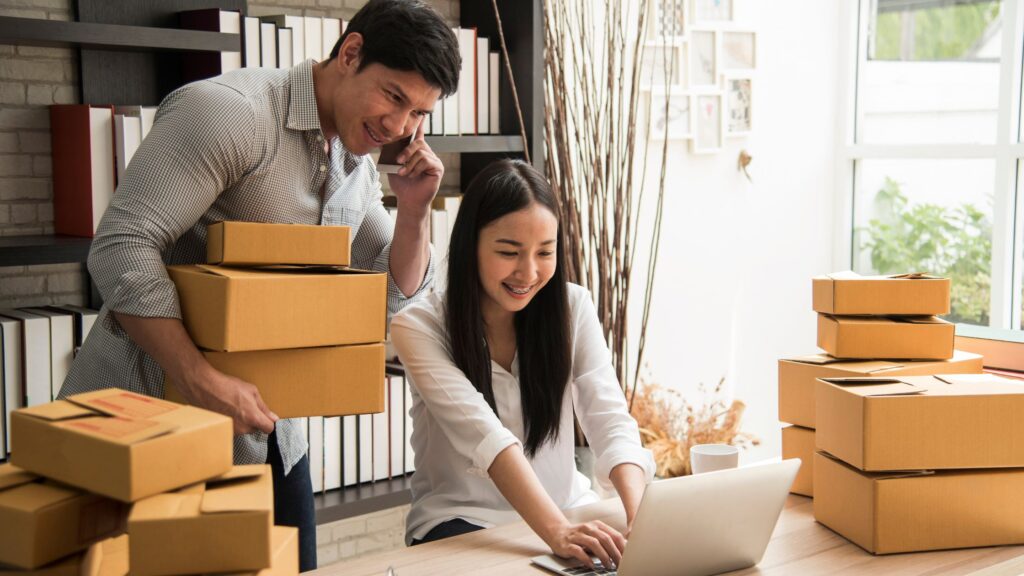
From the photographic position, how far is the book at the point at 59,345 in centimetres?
229

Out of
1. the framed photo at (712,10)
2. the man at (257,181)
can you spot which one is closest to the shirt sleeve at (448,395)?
the man at (257,181)

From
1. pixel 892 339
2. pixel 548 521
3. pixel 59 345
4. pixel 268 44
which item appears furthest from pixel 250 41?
pixel 892 339

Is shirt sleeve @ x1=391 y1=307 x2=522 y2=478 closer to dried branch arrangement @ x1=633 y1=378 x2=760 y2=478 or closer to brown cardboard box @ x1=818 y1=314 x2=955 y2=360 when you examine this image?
brown cardboard box @ x1=818 y1=314 x2=955 y2=360

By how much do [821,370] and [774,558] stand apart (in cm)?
46

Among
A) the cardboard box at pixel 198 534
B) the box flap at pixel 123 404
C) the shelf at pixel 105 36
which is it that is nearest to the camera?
the cardboard box at pixel 198 534

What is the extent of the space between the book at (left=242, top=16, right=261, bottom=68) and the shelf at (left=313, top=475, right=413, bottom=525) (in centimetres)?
108

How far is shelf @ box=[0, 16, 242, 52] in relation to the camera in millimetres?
2072

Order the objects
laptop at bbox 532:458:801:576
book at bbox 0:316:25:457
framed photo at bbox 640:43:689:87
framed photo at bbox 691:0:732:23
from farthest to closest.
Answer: framed photo at bbox 691:0:732:23, framed photo at bbox 640:43:689:87, book at bbox 0:316:25:457, laptop at bbox 532:458:801:576

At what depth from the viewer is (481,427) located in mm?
1786

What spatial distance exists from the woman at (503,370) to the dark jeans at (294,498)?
19 centimetres

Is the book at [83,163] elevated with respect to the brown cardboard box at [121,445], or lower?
elevated

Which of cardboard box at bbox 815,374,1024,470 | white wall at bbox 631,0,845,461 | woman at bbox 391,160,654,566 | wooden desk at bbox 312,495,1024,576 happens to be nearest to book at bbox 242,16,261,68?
woman at bbox 391,160,654,566

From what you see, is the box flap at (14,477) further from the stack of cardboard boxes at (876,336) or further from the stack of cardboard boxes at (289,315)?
the stack of cardboard boxes at (876,336)

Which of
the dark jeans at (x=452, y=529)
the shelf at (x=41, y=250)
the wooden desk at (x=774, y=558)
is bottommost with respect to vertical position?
the dark jeans at (x=452, y=529)
